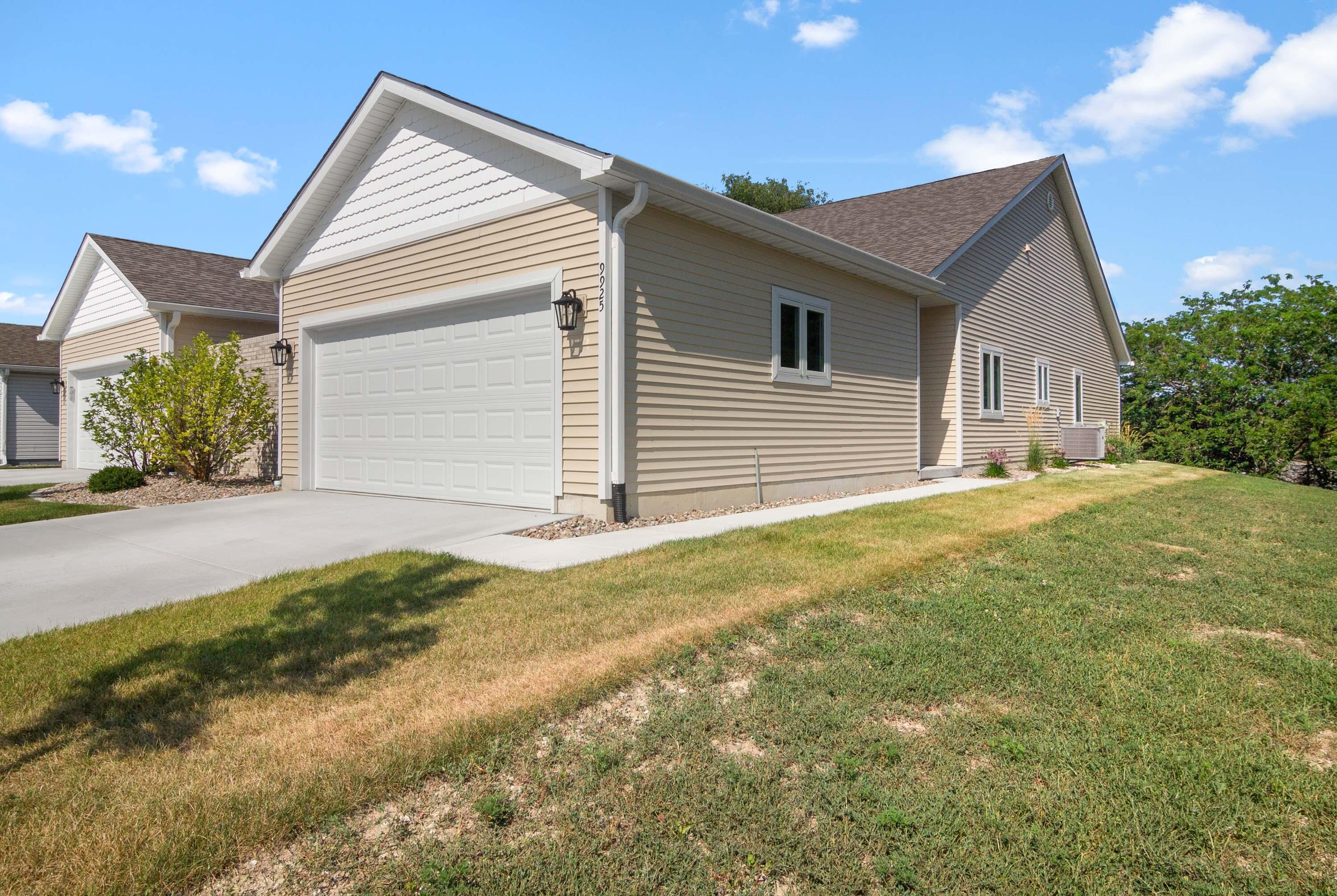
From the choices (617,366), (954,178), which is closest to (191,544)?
(617,366)

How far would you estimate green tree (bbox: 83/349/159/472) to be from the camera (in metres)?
11.5

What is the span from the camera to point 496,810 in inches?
92.4

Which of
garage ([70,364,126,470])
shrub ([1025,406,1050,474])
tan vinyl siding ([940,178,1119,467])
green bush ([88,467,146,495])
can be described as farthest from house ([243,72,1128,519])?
garage ([70,364,126,470])

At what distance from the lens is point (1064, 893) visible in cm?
202

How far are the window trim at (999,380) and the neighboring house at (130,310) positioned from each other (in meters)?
14.1

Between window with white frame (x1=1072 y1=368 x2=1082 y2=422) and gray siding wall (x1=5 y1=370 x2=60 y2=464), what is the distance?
27163 mm

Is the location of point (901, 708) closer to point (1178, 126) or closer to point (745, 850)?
point (745, 850)

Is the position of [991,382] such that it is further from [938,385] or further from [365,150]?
[365,150]

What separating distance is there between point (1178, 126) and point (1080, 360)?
575cm

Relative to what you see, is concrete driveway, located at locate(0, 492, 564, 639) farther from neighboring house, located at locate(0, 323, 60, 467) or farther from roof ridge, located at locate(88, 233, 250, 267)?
neighboring house, located at locate(0, 323, 60, 467)

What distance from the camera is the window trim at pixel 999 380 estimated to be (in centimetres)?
1441

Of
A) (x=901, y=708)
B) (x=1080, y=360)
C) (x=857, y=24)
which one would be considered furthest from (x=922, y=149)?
(x=901, y=708)

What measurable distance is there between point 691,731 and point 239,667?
2299 mm

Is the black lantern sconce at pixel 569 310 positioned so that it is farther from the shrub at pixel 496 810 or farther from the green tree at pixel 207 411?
the green tree at pixel 207 411
